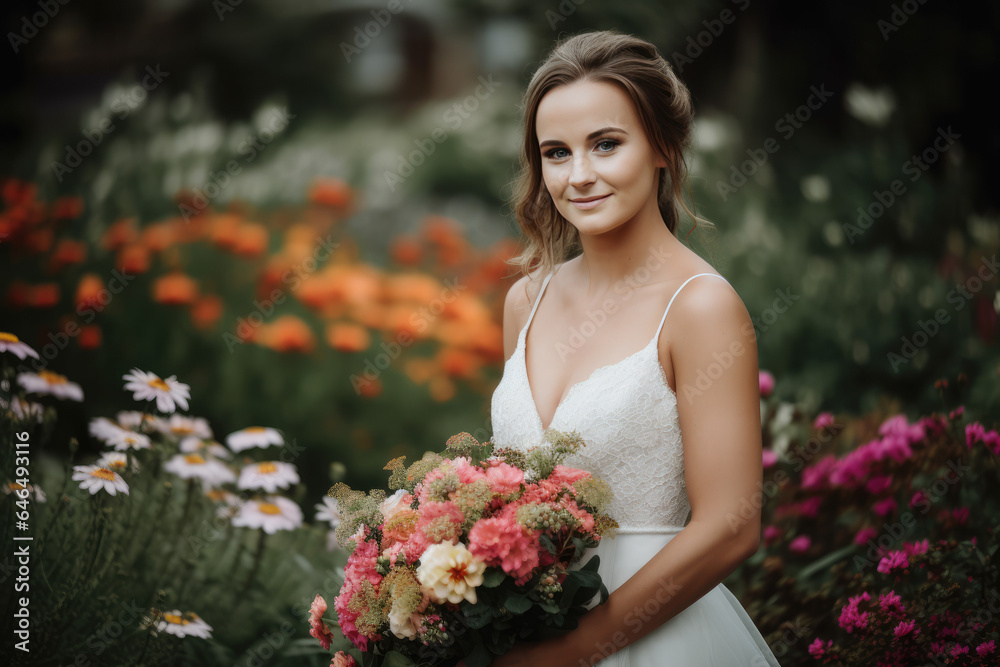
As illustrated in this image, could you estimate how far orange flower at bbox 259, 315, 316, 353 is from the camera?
3322 mm

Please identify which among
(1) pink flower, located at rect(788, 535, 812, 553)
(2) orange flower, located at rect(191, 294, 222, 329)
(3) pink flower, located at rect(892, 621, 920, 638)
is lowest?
(3) pink flower, located at rect(892, 621, 920, 638)

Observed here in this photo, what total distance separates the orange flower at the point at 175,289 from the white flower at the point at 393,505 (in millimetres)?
1942

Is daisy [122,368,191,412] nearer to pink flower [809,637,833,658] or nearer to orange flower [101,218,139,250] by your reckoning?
orange flower [101,218,139,250]

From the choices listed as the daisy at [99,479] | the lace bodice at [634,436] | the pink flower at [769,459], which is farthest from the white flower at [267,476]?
the pink flower at [769,459]

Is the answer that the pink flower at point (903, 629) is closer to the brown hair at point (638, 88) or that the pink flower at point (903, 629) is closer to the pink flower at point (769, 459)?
the pink flower at point (769, 459)

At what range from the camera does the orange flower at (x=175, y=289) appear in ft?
10.8

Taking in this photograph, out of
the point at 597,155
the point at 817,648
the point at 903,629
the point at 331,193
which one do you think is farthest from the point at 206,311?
the point at 903,629

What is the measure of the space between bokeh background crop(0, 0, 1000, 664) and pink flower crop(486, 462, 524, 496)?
5.56 ft

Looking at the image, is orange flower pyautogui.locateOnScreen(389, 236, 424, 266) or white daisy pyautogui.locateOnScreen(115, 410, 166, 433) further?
orange flower pyautogui.locateOnScreen(389, 236, 424, 266)

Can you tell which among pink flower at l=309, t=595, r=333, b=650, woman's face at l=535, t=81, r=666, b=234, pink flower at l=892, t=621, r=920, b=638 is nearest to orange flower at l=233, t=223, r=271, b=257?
woman's face at l=535, t=81, r=666, b=234

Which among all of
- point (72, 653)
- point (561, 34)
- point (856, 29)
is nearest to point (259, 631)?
point (72, 653)

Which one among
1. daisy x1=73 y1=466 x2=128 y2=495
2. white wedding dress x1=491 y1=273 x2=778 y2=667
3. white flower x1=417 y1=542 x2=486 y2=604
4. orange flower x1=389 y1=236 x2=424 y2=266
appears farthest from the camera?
orange flower x1=389 y1=236 x2=424 y2=266

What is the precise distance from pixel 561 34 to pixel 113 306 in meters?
2.17

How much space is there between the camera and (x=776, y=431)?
128 inches
